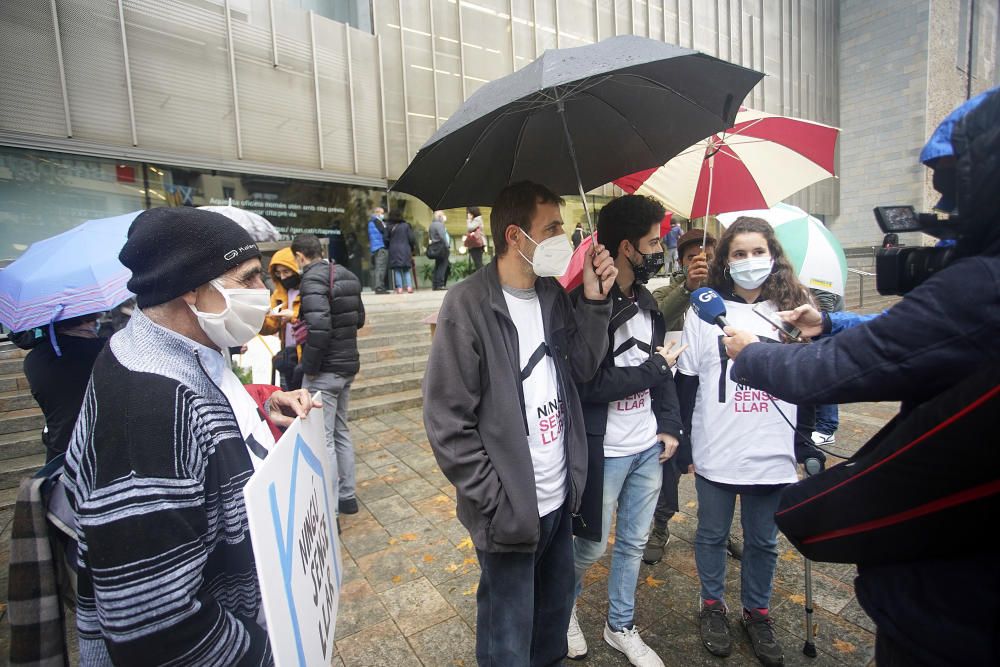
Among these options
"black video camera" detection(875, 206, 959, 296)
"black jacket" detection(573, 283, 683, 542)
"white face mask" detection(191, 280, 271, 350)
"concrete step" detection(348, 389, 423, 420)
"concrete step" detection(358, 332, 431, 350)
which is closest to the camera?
"black video camera" detection(875, 206, 959, 296)

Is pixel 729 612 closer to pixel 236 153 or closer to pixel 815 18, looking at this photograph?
pixel 236 153

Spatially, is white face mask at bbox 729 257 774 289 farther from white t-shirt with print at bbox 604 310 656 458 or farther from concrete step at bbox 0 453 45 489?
concrete step at bbox 0 453 45 489

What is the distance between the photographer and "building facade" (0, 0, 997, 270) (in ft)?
30.9

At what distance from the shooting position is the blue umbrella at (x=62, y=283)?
2.55m

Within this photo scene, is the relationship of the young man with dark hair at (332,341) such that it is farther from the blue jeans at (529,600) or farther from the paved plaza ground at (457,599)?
the blue jeans at (529,600)

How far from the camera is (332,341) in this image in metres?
3.90

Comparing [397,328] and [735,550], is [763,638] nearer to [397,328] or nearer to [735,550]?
[735,550]

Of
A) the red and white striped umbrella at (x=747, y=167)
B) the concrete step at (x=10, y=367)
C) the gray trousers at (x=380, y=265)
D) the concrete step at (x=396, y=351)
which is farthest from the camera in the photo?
the gray trousers at (x=380, y=265)

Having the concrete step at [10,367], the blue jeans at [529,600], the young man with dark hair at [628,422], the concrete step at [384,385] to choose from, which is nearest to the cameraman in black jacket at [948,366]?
the blue jeans at [529,600]

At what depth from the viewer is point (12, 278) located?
8.95 feet

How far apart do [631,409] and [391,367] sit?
594cm

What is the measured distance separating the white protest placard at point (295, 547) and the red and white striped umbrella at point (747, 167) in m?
2.32

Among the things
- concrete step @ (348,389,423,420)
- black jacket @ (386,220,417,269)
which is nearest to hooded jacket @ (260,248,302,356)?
concrete step @ (348,389,423,420)

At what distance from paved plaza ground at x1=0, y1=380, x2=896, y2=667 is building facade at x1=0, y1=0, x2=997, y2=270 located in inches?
338
